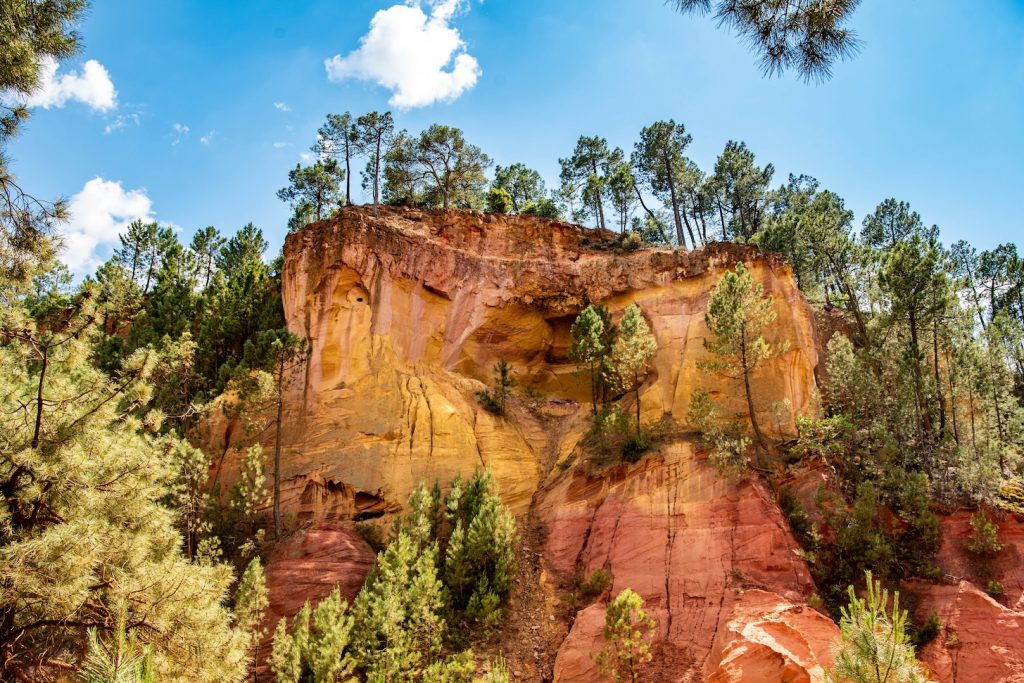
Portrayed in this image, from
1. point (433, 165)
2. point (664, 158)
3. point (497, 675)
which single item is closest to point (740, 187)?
point (664, 158)

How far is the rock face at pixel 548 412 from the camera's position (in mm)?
Answer: 19906

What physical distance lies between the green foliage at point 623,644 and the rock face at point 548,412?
0.70 meters

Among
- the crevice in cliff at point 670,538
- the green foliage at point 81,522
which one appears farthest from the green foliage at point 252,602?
the crevice in cliff at point 670,538

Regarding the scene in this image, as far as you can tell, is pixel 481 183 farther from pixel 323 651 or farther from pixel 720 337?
pixel 323 651

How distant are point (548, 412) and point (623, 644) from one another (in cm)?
1478

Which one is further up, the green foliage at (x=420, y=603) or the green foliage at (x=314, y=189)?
the green foliage at (x=314, y=189)

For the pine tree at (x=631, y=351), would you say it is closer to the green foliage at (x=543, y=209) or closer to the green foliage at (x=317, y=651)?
the green foliage at (x=317, y=651)

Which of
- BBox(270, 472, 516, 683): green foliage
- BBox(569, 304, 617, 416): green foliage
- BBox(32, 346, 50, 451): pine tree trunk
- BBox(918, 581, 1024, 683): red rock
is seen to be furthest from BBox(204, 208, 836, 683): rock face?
BBox(32, 346, 50, 451): pine tree trunk

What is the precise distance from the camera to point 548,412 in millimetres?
32125

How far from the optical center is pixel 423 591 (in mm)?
19969

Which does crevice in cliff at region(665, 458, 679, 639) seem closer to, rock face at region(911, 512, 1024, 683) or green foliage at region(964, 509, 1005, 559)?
rock face at region(911, 512, 1024, 683)

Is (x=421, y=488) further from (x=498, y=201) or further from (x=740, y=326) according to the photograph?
(x=498, y=201)

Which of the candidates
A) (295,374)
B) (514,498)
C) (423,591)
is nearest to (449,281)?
(295,374)

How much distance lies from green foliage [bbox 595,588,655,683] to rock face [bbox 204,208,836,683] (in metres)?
0.70
